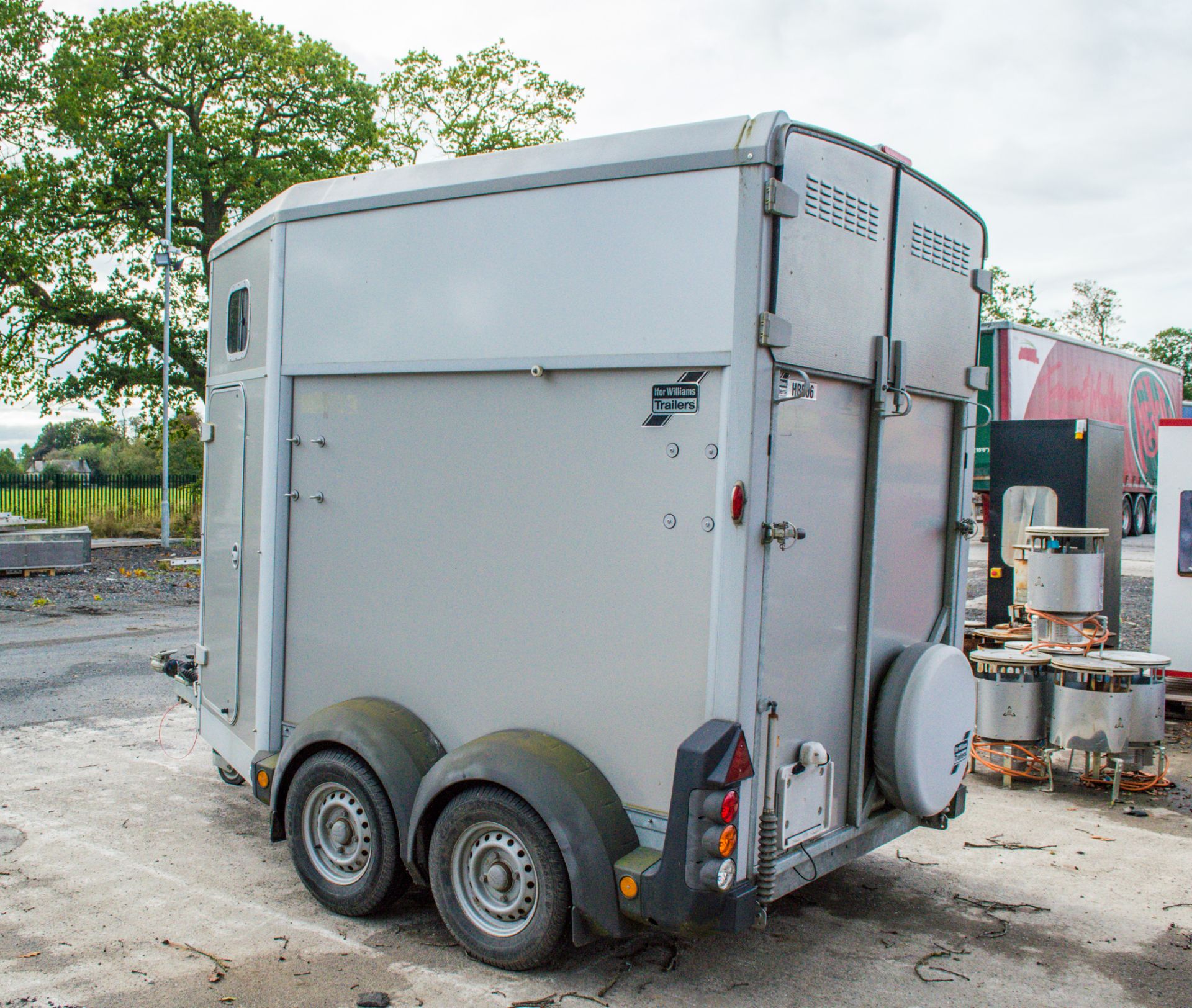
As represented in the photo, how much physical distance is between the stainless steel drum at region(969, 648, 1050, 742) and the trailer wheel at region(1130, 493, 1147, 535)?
75.6 ft

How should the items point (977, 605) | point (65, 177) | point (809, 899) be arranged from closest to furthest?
point (809, 899)
point (977, 605)
point (65, 177)

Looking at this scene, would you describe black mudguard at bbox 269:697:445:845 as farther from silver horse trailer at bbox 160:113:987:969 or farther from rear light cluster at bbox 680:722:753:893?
rear light cluster at bbox 680:722:753:893

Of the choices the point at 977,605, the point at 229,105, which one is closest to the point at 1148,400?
the point at 977,605

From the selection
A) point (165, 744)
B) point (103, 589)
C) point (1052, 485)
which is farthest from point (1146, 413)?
point (165, 744)

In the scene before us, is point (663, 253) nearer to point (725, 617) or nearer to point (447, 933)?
point (725, 617)

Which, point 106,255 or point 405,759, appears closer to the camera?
point 405,759

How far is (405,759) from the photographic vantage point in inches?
166

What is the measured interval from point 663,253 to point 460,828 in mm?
2259

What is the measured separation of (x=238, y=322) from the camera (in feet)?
17.7

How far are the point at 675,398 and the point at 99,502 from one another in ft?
86.9

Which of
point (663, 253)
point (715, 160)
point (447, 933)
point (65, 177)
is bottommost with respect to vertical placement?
point (447, 933)

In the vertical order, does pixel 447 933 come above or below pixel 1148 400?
below

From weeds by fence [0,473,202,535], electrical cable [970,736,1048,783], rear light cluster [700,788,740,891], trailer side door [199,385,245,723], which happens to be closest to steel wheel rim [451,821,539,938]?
rear light cluster [700,788,740,891]

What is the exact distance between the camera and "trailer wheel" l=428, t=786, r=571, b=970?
3689mm
